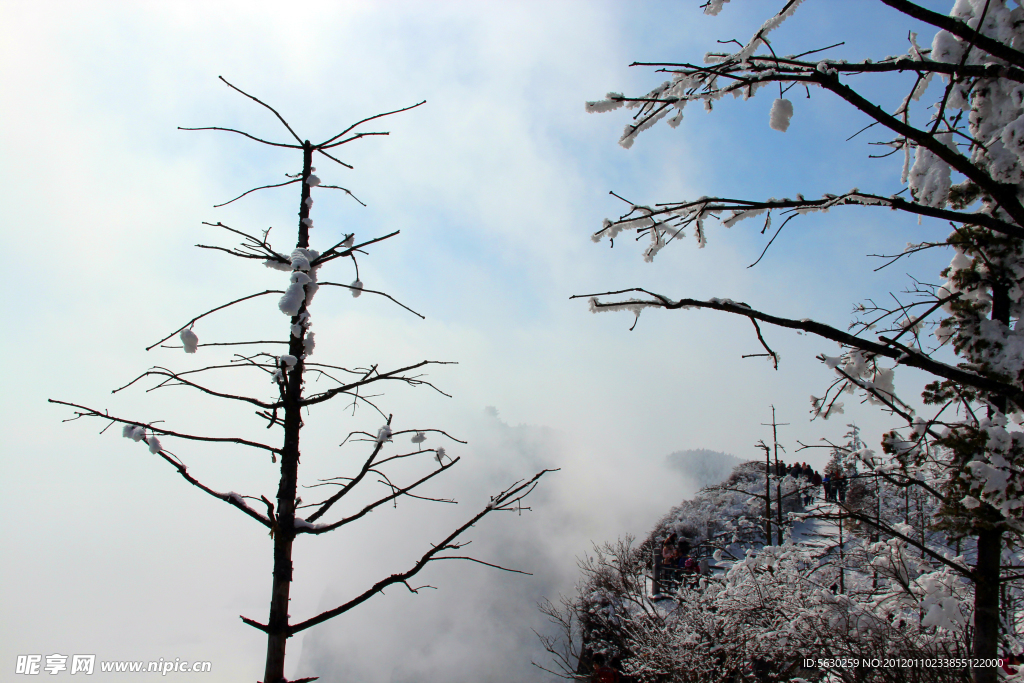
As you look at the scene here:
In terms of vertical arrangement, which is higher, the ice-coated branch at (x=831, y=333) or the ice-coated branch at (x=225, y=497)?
the ice-coated branch at (x=831, y=333)

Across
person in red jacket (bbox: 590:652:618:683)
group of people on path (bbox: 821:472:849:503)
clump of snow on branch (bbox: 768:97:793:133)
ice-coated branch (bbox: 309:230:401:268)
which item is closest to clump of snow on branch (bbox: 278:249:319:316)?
ice-coated branch (bbox: 309:230:401:268)

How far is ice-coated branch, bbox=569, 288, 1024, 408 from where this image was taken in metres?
2.37

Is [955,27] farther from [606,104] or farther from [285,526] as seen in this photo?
[285,526]

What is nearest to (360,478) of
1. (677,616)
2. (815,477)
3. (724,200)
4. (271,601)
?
(271,601)

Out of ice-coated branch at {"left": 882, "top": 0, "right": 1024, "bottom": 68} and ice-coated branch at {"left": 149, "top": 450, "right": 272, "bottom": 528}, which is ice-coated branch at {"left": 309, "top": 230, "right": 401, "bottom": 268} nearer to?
ice-coated branch at {"left": 149, "top": 450, "right": 272, "bottom": 528}

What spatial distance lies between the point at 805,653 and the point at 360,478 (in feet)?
40.4

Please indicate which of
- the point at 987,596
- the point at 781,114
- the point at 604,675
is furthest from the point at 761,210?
the point at 604,675

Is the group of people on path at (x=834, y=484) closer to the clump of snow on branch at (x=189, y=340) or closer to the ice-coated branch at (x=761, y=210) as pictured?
the ice-coated branch at (x=761, y=210)

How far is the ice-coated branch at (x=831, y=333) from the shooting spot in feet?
7.77

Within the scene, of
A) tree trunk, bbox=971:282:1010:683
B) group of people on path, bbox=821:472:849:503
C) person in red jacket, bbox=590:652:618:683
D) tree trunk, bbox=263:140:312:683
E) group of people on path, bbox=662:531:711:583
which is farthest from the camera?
group of people on path, bbox=662:531:711:583

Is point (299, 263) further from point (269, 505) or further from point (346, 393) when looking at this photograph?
point (269, 505)

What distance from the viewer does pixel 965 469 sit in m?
5.05

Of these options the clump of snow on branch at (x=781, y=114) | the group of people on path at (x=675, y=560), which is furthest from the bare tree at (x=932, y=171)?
the group of people on path at (x=675, y=560)

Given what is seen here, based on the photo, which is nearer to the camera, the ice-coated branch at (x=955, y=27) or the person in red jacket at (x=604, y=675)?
the ice-coated branch at (x=955, y=27)
